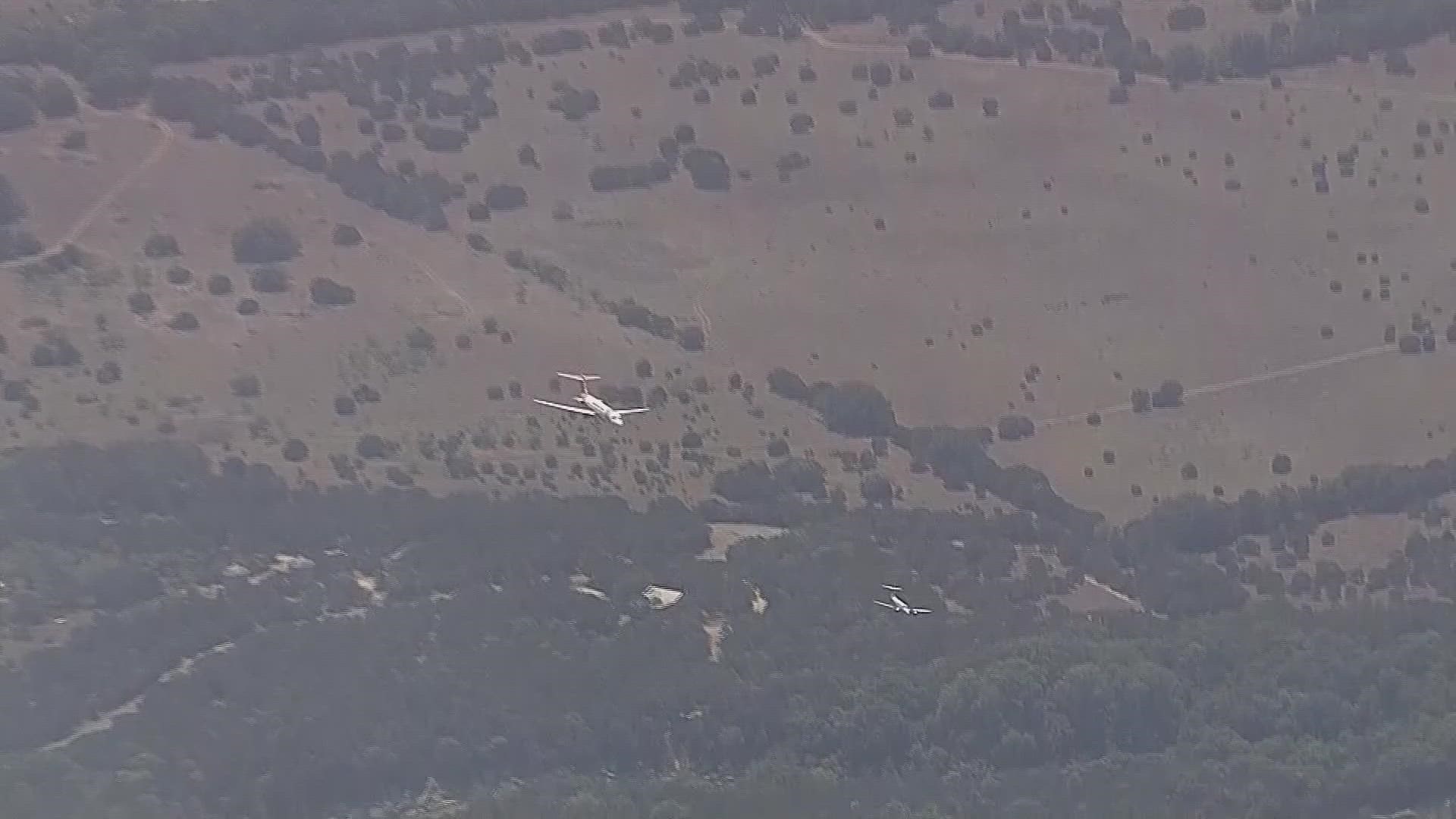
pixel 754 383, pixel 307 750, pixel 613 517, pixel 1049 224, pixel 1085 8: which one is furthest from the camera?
pixel 1085 8

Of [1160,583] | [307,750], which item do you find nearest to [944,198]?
[1160,583]

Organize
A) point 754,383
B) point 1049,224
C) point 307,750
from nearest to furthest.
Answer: point 307,750 → point 754,383 → point 1049,224

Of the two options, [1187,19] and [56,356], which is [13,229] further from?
[1187,19]

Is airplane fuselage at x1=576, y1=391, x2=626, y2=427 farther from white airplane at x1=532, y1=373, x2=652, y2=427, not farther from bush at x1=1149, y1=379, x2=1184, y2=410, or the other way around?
bush at x1=1149, y1=379, x2=1184, y2=410

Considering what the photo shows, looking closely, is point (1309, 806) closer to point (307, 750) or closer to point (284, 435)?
point (307, 750)

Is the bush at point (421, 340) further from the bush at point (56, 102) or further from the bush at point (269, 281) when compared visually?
the bush at point (56, 102)

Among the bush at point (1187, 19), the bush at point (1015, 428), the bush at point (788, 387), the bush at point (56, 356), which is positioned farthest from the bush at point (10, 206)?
the bush at point (1187, 19)
